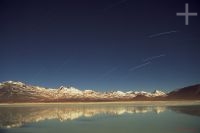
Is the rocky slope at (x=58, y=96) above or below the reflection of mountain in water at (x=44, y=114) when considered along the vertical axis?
above

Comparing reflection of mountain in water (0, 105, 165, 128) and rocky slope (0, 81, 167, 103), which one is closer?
reflection of mountain in water (0, 105, 165, 128)

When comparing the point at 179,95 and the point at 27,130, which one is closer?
the point at 27,130

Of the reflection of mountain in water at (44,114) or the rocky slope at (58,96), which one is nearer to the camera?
the reflection of mountain in water at (44,114)

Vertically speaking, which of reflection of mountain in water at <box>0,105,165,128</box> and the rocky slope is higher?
the rocky slope

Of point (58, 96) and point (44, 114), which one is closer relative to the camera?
point (44, 114)

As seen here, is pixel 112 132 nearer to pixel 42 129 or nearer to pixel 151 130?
pixel 151 130

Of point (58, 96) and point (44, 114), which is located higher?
point (58, 96)


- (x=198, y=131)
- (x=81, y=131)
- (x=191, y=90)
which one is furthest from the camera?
(x=191, y=90)

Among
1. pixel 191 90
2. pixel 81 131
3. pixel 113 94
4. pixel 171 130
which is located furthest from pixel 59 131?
pixel 113 94

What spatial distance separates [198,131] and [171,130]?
45.7 inches

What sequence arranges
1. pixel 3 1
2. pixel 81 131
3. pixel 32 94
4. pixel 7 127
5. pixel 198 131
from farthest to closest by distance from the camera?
pixel 32 94 < pixel 3 1 < pixel 7 127 < pixel 81 131 < pixel 198 131

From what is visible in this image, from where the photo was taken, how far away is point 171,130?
1562cm

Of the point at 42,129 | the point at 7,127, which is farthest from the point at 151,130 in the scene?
the point at 7,127

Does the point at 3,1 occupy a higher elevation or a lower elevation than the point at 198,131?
higher
